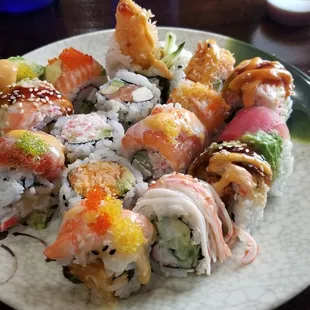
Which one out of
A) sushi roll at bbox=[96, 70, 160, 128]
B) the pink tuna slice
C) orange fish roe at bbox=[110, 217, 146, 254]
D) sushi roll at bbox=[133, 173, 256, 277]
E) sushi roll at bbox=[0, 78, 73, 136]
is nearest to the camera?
orange fish roe at bbox=[110, 217, 146, 254]

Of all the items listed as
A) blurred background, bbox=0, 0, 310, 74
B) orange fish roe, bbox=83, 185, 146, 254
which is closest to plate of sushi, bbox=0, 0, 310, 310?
orange fish roe, bbox=83, 185, 146, 254

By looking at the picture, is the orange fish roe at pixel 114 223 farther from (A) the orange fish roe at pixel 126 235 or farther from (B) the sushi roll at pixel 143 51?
(B) the sushi roll at pixel 143 51

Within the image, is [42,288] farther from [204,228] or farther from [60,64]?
[60,64]

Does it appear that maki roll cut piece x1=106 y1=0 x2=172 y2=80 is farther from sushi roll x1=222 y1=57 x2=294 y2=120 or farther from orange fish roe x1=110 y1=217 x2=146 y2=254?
orange fish roe x1=110 y1=217 x2=146 y2=254

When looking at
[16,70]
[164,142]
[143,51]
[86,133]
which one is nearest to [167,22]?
[143,51]

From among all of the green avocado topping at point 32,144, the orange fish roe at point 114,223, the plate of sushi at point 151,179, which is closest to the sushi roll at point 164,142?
the plate of sushi at point 151,179
